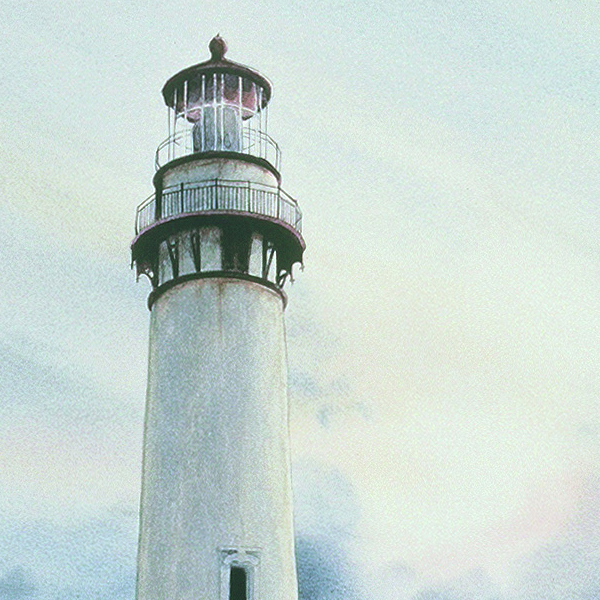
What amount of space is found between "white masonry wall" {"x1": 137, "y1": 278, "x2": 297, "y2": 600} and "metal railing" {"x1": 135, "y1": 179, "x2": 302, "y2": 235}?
211 cm

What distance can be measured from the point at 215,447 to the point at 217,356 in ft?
8.14

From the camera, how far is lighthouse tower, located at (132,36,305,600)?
31.0 metres

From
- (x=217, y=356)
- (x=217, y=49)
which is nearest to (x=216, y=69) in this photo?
(x=217, y=49)

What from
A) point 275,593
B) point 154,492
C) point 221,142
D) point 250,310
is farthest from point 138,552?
point 221,142

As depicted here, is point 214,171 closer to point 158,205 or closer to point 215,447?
point 158,205

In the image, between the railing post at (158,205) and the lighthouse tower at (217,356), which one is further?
the railing post at (158,205)

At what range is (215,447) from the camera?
31.7 m

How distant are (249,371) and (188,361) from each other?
1.62m

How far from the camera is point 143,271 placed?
3484cm

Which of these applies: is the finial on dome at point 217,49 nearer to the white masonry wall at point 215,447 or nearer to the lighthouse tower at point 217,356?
the lighthouse tower at point 217,356

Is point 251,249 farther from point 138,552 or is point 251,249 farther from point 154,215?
point 138,552

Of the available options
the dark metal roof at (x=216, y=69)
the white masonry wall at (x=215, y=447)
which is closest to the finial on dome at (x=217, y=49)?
the dark metal roof at (x=216, y=69)

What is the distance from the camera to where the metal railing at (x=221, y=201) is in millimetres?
34000

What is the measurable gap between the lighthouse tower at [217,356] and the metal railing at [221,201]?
4 centimetres
